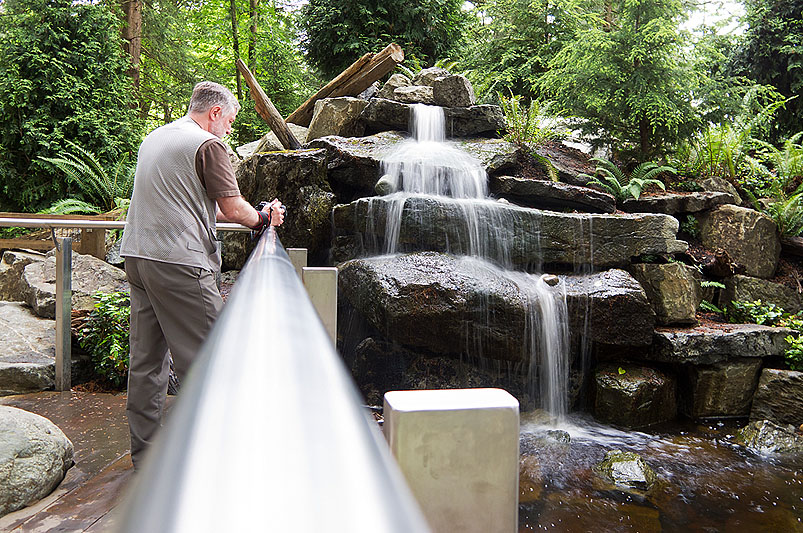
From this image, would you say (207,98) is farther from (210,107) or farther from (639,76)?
(639,76)

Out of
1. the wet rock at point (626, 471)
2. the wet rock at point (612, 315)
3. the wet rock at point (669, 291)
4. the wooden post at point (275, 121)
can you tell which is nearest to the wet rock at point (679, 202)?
the wet rock at point (669, 291)

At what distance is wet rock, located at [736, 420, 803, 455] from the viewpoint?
191 inches

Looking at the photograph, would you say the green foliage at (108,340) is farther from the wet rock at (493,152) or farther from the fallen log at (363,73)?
the fallen log at (363,73)

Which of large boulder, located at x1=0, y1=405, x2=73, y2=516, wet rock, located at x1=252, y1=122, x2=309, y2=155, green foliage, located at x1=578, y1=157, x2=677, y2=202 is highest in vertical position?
wet rock, located at x1=252, y1=122, x2=309, y2=155

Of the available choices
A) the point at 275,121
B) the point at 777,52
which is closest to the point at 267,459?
the point at 275,121

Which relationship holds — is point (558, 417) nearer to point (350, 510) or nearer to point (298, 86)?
point (350, 510)

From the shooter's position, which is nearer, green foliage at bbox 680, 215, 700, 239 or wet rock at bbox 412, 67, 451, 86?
green foliage at bbox 680, 215, 700, 239

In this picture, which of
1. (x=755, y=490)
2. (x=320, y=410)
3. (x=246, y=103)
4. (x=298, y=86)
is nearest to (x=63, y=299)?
(x=320, y=410)

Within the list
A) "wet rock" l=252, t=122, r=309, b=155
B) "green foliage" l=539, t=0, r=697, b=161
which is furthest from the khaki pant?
"green foliage" l=539, t=0, r=697, b=161

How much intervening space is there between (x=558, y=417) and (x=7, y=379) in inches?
213

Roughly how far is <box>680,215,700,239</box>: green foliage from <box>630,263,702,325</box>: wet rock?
170cm

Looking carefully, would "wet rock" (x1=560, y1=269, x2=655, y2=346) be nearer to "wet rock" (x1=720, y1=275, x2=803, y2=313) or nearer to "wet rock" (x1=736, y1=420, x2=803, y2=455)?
"wet rock" (x1=736, y1=420, x2=803, y2=455)

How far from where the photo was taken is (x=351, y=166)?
7406mm

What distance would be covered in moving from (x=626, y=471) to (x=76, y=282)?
259 inches
